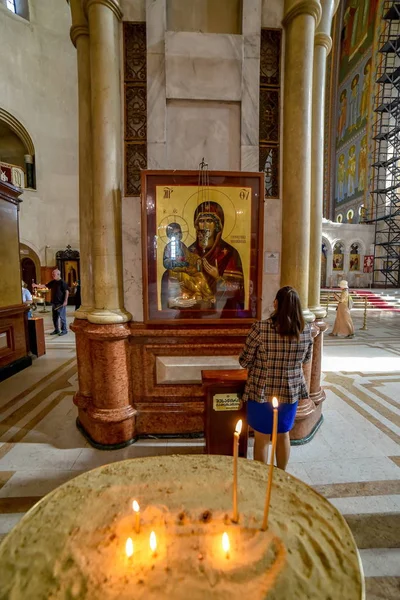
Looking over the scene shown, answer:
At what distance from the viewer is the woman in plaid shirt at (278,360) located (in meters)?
2.09

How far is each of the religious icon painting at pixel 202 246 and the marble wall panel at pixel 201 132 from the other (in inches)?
11.2

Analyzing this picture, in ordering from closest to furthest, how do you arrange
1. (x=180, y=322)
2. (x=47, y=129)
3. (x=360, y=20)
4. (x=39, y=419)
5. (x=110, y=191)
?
(x=110, y=191) < (x=180, y=322) < (x=39, y=419) < (x=47, y=129) < (x=360, y=20)

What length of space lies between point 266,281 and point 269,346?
1.14 metres

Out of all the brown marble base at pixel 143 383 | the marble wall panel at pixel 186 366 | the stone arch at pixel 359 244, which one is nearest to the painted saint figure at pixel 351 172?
the stone arch at pixel 359 244

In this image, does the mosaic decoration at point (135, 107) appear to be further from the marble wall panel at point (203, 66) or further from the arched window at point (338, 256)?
the arched window at point (338, 256)

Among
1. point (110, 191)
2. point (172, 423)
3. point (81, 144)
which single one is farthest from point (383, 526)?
point (81, 144)

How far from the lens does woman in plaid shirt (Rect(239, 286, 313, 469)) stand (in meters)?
2.09

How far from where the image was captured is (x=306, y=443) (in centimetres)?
315

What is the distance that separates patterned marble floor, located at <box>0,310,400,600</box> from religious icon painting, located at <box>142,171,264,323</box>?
1440 millimetres

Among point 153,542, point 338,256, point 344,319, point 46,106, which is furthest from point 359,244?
point 153,542

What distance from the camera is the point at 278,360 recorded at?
7.15 ft

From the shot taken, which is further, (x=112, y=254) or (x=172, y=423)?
(x=172, y=423)

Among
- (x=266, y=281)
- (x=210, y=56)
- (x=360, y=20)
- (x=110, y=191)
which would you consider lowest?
(x=266, y=281)

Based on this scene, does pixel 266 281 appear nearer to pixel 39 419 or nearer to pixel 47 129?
pixel 39 419
